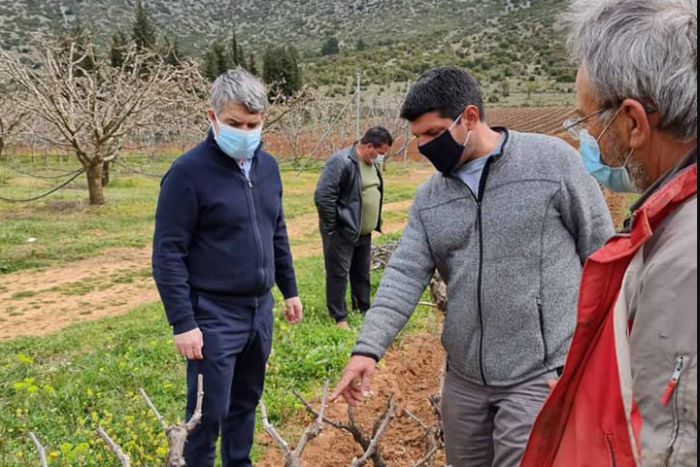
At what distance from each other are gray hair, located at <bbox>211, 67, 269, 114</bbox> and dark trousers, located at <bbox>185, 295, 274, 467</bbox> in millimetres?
833

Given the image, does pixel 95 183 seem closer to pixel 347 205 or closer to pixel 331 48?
pixel 347 205

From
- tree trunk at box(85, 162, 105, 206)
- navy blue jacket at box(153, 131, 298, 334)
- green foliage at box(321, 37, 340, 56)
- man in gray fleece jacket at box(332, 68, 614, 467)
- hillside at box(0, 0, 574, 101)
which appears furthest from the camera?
green foliage at box(321, 37, 340, 56)

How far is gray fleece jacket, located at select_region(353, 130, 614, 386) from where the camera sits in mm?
2135

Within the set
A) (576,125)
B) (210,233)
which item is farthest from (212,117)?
(576,125)

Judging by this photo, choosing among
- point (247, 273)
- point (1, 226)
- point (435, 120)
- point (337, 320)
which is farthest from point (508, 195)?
point (1, 226)

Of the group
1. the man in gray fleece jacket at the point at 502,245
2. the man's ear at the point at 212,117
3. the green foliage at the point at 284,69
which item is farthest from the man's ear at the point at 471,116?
the green foliage at the point at 284,69

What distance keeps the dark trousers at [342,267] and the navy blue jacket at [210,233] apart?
2973 mm

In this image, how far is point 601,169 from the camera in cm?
157

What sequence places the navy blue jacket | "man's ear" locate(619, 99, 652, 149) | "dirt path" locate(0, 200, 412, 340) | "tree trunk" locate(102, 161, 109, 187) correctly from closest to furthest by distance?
"man's ear" locate(619, 99, 652, 149) < the navy blue jacket < "dirt path" locate(0, 200, 412, 340) < "tree trunk" locate(102, 161, 109, 187)

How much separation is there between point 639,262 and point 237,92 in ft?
6.63

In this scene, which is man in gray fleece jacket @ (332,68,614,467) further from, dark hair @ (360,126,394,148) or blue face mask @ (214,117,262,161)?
dark hair @ (360,126,394,148)

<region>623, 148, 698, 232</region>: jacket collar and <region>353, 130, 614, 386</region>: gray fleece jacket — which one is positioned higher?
<region>623, 148, 698, 232</region>: jacket collar

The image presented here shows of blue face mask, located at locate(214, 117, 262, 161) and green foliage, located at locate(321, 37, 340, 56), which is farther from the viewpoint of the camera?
green foliage, located at locate(321, 37, 340, 56)

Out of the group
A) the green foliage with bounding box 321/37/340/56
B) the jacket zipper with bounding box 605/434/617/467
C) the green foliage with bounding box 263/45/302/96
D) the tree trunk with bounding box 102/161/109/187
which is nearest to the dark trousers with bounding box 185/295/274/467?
the jacket zipper with bounding box 605/434/617/467
